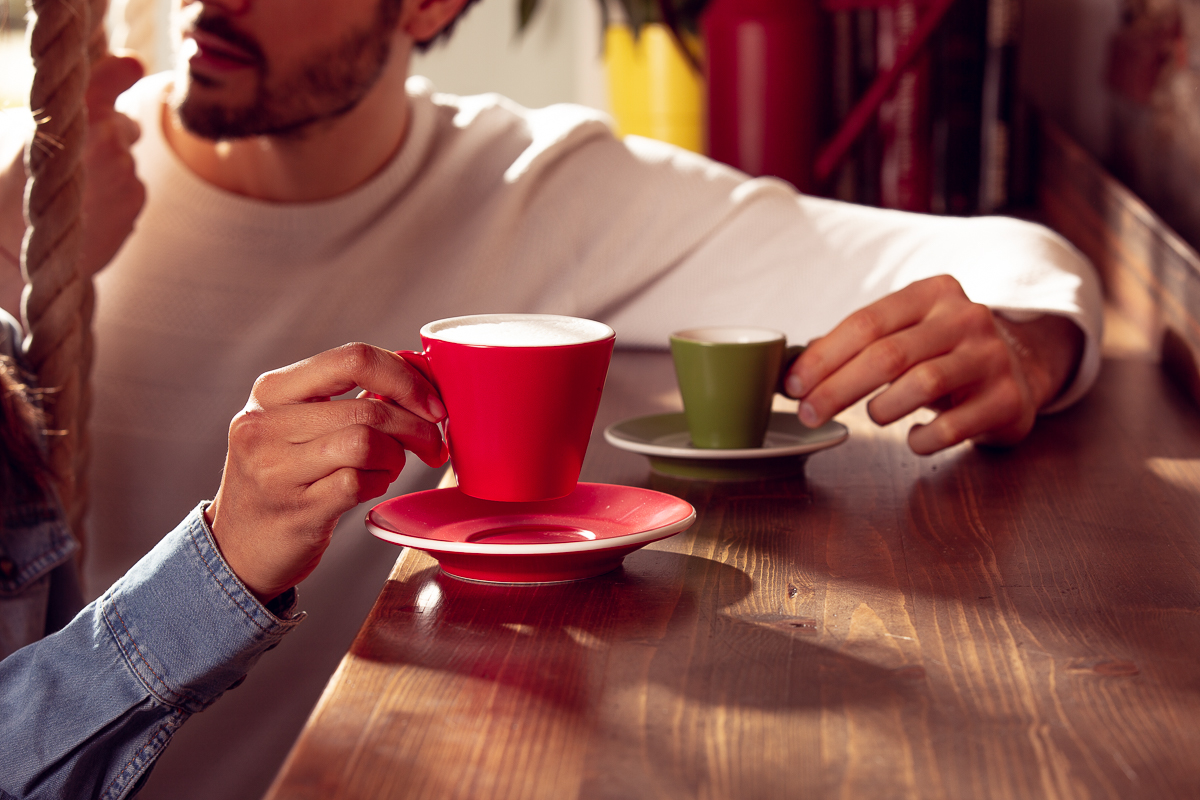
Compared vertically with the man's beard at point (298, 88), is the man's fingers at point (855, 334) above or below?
below

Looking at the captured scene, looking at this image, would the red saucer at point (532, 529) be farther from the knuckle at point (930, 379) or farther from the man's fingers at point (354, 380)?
the knuckle at point (930, 379)

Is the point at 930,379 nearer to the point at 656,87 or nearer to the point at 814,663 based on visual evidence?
the point at 814,663

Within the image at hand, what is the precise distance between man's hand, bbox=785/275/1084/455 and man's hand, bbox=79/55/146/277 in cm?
69

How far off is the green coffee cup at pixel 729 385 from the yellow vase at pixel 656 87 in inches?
A: 44.9

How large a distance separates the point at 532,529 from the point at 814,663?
19 centimetres

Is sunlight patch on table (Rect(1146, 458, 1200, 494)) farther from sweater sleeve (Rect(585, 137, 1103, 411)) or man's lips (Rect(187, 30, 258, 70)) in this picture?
man's lips (Rect(187, 30, 258, 70))

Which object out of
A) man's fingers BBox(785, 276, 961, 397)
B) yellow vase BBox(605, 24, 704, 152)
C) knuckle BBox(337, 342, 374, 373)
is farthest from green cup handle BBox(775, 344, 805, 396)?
yellow vase BBox(605, 24, 704, 152)

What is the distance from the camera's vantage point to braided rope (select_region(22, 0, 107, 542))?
792mm

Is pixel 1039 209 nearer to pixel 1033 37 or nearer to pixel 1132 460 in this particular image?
pixel 1033 37

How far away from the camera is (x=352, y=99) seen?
1.29m

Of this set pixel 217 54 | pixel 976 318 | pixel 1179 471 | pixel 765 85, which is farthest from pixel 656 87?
pixel 1179 471

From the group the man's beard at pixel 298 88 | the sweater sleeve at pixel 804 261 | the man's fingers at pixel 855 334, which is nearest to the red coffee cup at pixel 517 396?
the man's fingers at pixel 855 334

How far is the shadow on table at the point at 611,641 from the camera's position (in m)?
→ 0.46

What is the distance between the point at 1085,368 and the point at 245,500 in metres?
0.73
